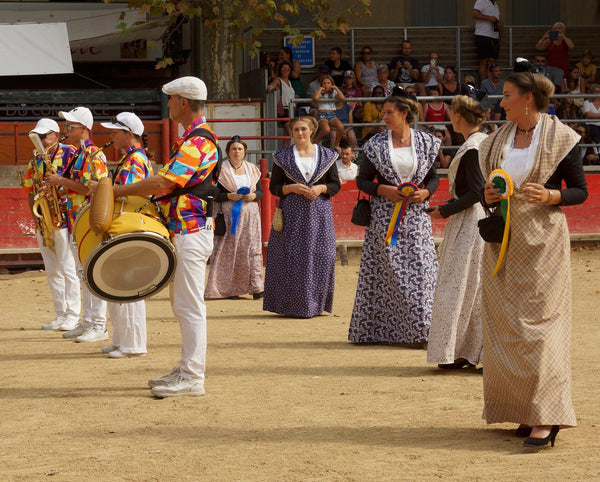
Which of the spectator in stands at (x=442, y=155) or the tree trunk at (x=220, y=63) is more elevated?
the tree trunk at (x=220, y=63)

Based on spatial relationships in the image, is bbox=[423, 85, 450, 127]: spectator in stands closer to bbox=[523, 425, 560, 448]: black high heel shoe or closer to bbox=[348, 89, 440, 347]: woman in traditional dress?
bbox=[348, 89, 440, 347]: woman in traditional dress

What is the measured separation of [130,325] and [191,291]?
1.92 m

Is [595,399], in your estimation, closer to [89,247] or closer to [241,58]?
[89,247]

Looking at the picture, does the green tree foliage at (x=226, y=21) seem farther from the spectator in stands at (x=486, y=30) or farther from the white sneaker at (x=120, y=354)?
the white sneaker at (x=120, y=354)

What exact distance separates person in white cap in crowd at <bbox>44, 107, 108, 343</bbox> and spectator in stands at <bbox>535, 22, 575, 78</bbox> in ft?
46.2

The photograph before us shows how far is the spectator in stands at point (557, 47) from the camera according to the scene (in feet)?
72.6

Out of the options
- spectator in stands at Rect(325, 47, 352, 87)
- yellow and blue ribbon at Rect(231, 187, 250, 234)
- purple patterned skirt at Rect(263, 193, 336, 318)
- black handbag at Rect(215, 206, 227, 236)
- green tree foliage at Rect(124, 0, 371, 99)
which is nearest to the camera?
purple patterned skirt at Rect(263, 193, 336, 318)

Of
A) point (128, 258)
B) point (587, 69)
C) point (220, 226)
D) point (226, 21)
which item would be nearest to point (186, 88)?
point (128, 258)

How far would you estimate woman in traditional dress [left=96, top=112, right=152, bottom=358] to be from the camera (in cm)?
859

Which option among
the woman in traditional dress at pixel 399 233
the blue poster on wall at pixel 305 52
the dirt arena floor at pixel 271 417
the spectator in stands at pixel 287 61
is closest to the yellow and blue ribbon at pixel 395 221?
the woman in traditional dress at pixel 399 233

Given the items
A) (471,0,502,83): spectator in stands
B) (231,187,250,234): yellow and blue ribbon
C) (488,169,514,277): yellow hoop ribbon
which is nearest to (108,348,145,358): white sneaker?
(488,169,514,277): yellow hoop ribbon

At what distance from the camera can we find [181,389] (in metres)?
7.41

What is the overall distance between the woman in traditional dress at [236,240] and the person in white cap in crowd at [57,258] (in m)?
2.60

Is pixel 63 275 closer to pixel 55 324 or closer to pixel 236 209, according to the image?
pixel 55 324
